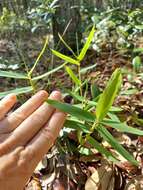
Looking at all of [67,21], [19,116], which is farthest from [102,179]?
→ [67,21]

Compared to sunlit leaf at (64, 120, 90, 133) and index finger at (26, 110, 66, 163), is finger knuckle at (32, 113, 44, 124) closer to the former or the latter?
index finger at (26, 110, 66, 163)

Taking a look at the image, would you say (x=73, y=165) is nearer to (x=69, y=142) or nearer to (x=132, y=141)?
(x=69, y=142)

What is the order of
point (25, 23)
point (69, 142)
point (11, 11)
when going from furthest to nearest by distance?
point (11, 11), point (25, 23), point (69, 142)

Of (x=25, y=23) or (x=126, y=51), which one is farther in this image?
(x=25, y=23)

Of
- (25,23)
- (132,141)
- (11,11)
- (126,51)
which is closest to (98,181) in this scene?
(132,141)

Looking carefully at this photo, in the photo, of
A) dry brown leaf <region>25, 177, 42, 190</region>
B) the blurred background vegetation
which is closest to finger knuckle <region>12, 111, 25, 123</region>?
the blurred background vegetation

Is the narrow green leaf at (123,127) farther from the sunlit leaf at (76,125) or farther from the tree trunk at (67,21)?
the tree trunk at (67,21)

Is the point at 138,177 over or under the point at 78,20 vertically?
under
